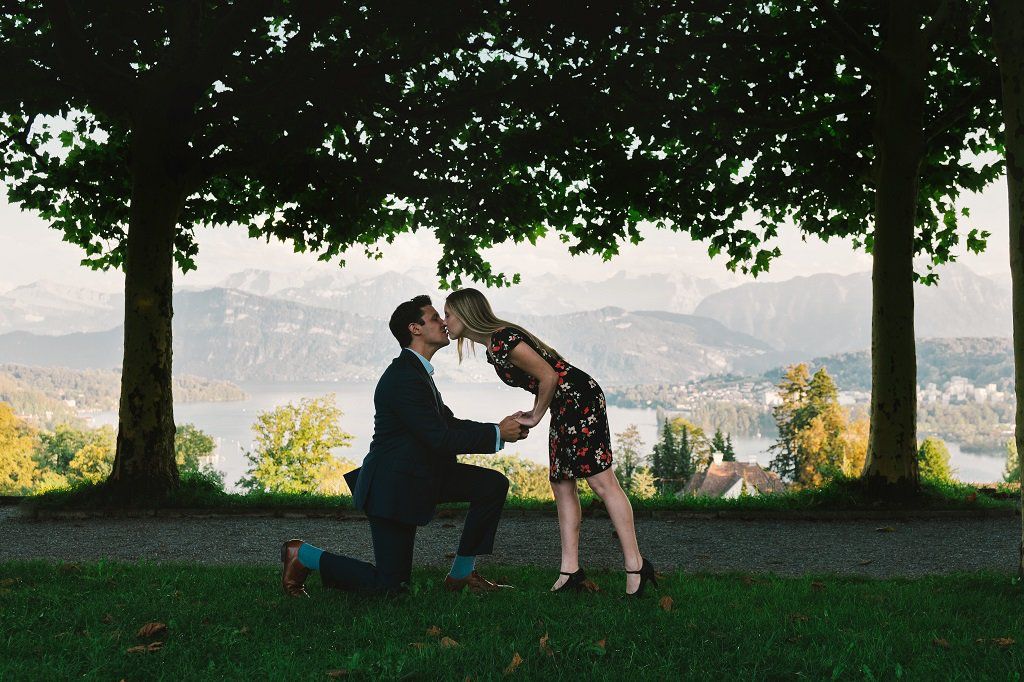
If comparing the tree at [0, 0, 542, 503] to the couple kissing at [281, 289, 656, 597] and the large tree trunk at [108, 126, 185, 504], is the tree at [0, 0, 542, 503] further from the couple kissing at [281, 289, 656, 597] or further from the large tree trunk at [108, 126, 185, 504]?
the couple kissing at [281, 289, 656, 597]

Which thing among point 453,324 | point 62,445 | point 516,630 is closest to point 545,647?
point 516,630

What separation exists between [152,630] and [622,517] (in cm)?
300

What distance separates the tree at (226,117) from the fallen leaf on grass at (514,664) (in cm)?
827

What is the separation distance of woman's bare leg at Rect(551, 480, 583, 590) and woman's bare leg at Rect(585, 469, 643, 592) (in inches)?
7.8

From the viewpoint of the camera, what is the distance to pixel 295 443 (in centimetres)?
5181

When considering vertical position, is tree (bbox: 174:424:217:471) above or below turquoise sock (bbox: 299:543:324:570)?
below

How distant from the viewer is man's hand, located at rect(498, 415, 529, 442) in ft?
18.0

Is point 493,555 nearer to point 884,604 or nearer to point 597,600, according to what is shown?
point 597,600

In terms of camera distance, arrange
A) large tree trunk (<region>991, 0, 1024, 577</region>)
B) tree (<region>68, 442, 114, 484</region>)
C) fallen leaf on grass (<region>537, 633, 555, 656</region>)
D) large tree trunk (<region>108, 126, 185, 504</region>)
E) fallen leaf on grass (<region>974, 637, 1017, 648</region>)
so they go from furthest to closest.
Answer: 1. tree (<region>68, 442, 114, 484</region>)
2. large tree trunk (<region>108, 126, 185, 504</region>)
3. large tree trunk (<region>991, 0, 1024, 577</region>)
4. fallen leaf on grass (<region>974, 637, 1017, 648</region>)
5. fallen leaf on grass (<region>537, 633, 555, 656</region>)

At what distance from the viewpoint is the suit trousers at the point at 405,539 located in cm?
551

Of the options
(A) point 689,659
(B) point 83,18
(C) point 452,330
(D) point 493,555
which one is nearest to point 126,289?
(B) point 83,18

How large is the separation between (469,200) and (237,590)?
8310 millimetres

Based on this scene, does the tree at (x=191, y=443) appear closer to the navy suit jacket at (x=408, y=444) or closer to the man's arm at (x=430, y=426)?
the navy suit jacket at (x=408, y=444)

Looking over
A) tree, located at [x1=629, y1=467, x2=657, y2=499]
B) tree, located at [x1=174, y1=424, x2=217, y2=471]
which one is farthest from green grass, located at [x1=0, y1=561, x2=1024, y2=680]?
tree, located at [x1=174, y1=424, x2=217, y2=471]
